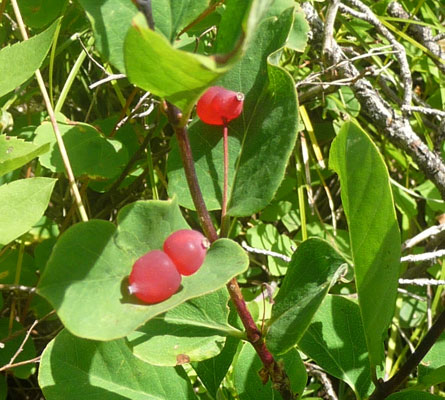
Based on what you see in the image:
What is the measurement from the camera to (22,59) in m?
1.00

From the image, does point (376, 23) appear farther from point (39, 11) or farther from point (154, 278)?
point (154, 278)

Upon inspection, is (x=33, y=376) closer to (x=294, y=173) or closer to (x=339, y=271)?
(x=294, y=173)

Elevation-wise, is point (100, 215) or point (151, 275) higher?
point (151, 275)

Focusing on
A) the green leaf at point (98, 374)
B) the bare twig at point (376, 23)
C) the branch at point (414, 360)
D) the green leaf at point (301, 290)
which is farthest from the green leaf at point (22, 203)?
the bare twig at point (376, 23)

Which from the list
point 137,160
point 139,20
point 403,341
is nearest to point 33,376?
point 137,160

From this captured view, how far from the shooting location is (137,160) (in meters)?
1.46

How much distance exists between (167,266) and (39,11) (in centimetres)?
97

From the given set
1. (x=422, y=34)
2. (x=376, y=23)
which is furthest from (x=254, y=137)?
(x=422, y=34)

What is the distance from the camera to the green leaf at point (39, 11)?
1381 millimetres

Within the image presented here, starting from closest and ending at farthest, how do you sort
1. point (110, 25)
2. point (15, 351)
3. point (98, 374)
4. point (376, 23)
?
1. point (110, 25)
2. point (98, 374)
3. point (15, 351)
4. point (376, 23)

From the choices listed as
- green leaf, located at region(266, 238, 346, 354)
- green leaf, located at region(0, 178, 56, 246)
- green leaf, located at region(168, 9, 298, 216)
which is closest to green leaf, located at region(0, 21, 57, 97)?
green leaf, located at region(0, 178, 56, 246)

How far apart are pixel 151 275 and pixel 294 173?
105 cm

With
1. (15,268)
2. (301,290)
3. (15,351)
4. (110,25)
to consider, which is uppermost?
(110,25)

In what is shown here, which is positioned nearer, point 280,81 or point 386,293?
point 280,81
